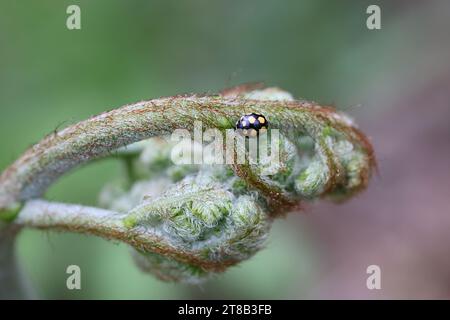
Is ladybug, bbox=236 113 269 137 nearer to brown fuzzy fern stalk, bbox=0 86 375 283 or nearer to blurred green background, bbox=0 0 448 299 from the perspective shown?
brown fuzzy fern stalk, bbox=0 86 375 283

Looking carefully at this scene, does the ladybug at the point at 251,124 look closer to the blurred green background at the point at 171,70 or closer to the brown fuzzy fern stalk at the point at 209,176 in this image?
the brown fuzzy fern stalk at the point at 209,176

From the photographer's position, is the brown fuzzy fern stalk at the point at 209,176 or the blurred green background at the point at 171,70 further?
the blurred green background at the point at 171,70

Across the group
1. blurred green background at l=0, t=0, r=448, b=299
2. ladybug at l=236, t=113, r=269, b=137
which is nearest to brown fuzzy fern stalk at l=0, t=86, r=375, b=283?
ladybug at l=236, t=113, r=269, b=137

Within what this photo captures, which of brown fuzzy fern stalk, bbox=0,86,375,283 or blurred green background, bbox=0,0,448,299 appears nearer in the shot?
brown fuzzy fern stalk, bbox=0,86,375,283

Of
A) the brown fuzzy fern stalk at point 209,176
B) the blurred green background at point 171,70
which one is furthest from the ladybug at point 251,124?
the blurred green background at point 171,70
